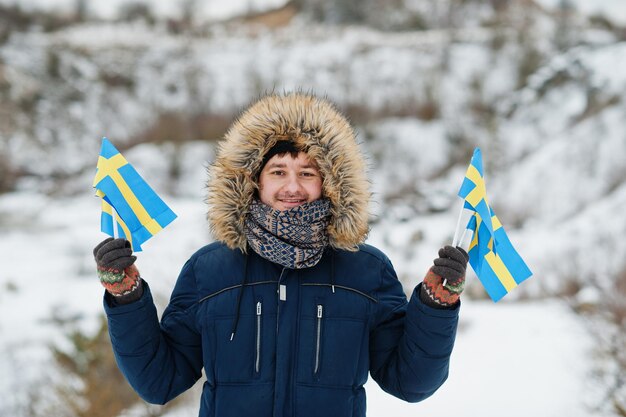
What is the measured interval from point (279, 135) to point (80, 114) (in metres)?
23.9

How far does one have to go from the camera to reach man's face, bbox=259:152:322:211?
1661 millimetres

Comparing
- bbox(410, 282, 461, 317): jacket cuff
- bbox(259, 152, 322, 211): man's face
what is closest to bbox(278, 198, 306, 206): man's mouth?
bbox(259, 152, 322, 211): man's face

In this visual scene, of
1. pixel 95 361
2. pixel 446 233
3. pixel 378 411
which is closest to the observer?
pixel 378 411

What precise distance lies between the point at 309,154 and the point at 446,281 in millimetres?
603

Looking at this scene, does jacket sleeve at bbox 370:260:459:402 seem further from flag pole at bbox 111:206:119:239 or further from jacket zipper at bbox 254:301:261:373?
flag pole at bbox 111:206:119:239

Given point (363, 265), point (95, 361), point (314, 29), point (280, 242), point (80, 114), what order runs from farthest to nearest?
point (314, 29) < point (80, 114) < point (95, 361) < point (363, 265) < point (280, 242)

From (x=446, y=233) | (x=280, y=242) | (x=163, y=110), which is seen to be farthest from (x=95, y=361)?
(x=163, y=110)

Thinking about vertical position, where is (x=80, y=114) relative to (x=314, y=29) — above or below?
below

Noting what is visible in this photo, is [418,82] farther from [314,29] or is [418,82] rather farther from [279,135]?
[279,135]

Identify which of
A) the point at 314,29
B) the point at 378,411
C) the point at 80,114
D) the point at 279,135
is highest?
the point at 314,29

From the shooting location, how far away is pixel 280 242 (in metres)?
1.58

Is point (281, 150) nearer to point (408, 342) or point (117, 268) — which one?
point (117, 268)

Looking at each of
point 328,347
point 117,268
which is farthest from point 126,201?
point 328,347

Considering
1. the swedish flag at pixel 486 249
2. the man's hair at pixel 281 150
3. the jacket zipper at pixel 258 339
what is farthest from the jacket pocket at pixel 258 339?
the swedish flag at pixel 486 249
